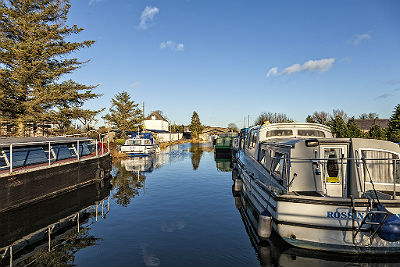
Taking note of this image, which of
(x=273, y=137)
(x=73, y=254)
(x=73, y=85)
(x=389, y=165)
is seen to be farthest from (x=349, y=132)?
(x=73, y=254)

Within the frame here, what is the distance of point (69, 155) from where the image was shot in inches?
651

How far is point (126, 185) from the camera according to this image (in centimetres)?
1709

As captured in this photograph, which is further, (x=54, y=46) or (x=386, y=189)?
(x=54, y=46)

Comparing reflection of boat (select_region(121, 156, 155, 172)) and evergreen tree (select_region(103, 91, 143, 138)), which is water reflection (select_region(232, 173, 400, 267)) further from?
evergreen tree (select_region(103, 91, 143, 138))

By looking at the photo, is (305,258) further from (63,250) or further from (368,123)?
(368,123)

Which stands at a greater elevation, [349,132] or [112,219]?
[349,132]

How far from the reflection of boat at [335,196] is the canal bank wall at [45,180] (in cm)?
1026

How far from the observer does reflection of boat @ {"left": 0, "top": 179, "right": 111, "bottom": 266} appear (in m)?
7.42

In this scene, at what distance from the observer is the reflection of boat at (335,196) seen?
6.64 metres

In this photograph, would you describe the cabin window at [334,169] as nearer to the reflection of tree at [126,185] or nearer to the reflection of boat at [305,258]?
the reflection of boat at [305,258]

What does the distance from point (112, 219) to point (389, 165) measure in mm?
10640

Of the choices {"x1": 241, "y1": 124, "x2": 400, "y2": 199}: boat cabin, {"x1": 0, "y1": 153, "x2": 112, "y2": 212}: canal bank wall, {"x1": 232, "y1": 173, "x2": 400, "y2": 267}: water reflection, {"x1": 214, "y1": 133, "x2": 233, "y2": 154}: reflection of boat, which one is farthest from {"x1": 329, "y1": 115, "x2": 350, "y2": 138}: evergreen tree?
{"x1": 0, "y1": 153, "x2": 112, "y2": 212}: canal bank wall

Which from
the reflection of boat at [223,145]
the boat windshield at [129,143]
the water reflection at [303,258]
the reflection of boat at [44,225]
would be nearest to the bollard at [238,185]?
the water reflection at [303,258]

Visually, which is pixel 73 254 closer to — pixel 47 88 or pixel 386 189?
pixel 386 189
